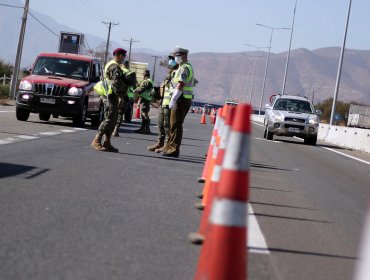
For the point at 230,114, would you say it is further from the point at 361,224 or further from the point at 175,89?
the point at 175,89

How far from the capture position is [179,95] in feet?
44.2

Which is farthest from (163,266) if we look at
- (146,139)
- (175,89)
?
(146,139)

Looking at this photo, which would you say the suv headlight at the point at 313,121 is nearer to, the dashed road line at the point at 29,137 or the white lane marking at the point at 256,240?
the dashed road line at the point at 29,137

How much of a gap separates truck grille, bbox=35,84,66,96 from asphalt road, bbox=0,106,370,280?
646cm

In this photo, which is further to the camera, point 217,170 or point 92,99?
point 92,99

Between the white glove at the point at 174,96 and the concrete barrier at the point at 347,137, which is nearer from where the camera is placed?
the white glove at the point at 174,96

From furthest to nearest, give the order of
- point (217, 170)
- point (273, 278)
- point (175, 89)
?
point (175, 89) → point (217, 170) → point (273, 278)

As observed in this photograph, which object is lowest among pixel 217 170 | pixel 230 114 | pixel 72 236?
pixel 72 236

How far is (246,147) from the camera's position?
13.2 ft

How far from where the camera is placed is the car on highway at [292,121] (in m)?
27.6

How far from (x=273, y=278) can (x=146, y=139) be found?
13.9 meters

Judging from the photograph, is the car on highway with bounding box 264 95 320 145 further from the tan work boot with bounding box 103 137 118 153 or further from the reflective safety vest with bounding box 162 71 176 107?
the tan work boot with bounding box 103 137 118 153

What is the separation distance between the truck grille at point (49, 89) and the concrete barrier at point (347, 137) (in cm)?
1244

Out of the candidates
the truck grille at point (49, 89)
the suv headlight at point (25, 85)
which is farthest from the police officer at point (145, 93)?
the suv headlight at point (25, 85)
